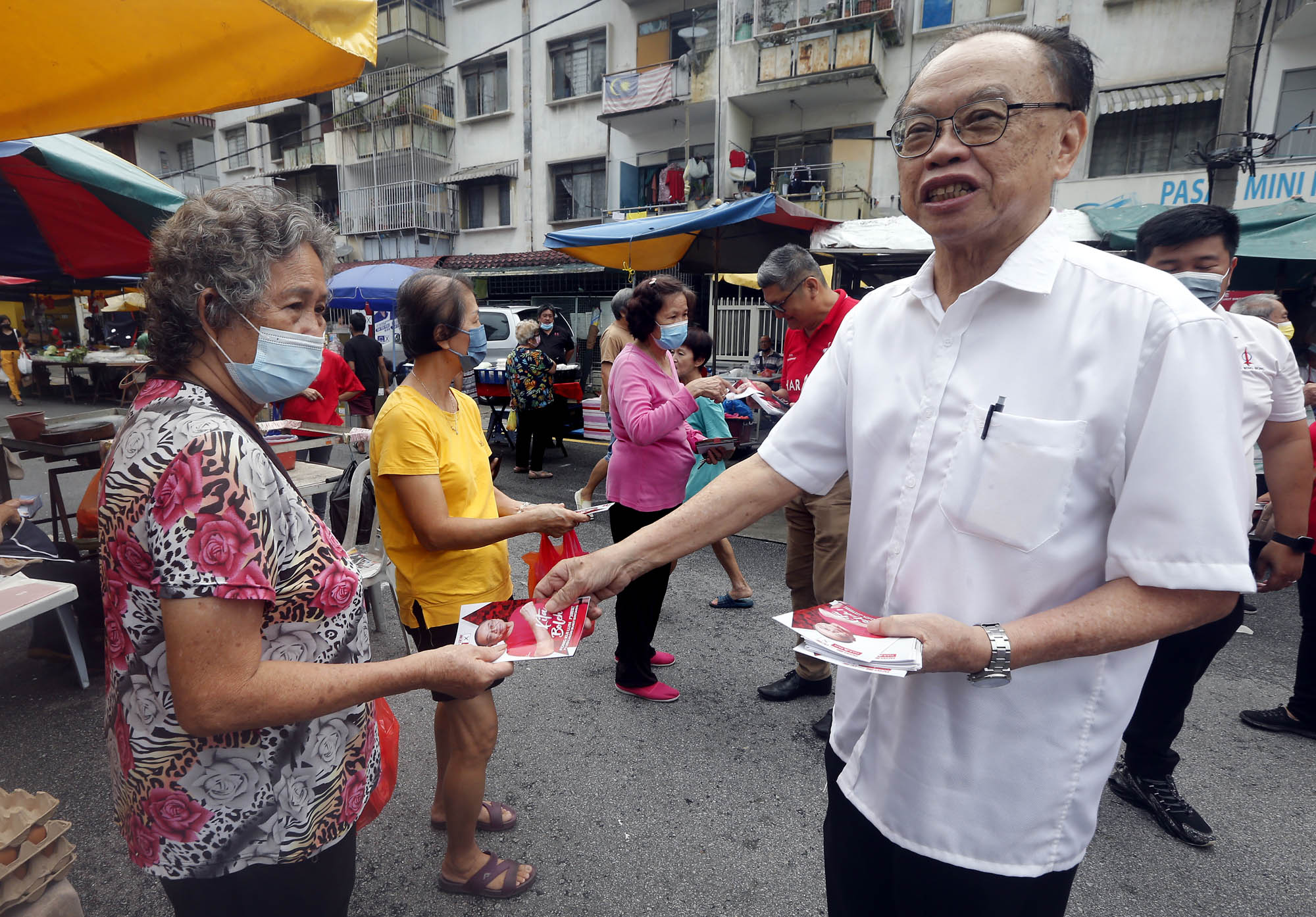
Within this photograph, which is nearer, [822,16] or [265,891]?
[265,891]

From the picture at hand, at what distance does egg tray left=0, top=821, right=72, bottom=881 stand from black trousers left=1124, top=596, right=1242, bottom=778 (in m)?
3.31

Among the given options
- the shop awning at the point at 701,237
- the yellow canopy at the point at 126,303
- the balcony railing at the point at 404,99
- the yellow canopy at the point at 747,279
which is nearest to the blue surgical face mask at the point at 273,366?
the shop awning at the point at 701,237

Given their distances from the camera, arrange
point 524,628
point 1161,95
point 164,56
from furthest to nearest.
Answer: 1. point 1161,95
2. point 164,56
3. point 524,628

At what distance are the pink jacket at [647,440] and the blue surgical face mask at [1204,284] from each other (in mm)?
1884

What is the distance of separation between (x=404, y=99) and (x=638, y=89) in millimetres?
8092

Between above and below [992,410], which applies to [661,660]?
below

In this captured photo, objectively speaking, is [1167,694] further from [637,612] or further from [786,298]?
[786,298]

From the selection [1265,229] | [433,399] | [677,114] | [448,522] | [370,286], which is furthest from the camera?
[677,114]

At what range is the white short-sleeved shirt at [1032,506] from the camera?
37.5 inches

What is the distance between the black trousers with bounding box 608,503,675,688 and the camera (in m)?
3.21

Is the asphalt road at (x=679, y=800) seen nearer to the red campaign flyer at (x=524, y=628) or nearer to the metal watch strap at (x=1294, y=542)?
the red campaign flyer at (x=524, y=628)

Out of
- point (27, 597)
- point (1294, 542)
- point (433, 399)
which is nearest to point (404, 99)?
point (27, 597)

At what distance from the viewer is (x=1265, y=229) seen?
6020 mm

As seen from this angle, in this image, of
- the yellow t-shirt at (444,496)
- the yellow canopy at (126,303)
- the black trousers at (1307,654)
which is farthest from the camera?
the yellow canopy at (126,303)
